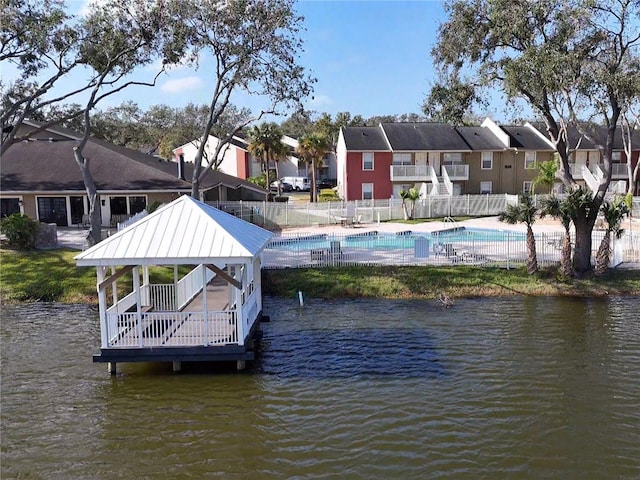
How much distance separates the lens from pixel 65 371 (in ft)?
53.8

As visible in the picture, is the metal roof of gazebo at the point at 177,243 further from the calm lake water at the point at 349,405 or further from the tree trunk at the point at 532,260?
the tree trunk at the point at 532,260

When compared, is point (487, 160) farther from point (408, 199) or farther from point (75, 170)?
point (75, 170)

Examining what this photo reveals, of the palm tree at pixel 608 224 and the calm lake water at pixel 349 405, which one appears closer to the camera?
the calm lake water at pixel 349 405

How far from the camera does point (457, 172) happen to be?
2101 inches

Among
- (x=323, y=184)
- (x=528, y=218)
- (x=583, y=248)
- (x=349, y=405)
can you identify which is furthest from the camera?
(x=323, y=184)

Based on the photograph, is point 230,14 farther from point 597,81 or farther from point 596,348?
point 596,348

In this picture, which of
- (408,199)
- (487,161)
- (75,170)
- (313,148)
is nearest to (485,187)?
(487,161)

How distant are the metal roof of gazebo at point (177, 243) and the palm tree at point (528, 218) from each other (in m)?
13.2

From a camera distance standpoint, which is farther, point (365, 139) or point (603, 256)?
point (365, 139)

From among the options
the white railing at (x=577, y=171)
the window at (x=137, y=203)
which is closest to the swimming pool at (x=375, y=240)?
the window at (x=137, y=203)

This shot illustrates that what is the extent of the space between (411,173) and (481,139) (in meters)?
8.95

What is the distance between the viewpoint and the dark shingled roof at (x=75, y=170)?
37594 mm

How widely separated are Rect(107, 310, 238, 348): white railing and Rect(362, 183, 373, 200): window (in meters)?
38.7

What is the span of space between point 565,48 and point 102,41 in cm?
2110
